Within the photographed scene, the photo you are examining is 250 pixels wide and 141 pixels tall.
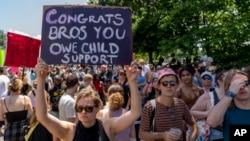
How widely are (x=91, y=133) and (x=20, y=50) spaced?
10.2 ft

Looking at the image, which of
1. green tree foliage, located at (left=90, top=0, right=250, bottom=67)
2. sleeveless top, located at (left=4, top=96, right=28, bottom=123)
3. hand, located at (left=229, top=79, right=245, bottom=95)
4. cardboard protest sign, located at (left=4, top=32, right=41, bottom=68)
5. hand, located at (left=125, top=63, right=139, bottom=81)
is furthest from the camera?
green tree foliage, located at (left=90, top=0, right=250, bottom=67)

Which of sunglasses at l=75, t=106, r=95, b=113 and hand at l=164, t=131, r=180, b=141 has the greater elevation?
sunglasses at l=75, t=106, r=95, b=113

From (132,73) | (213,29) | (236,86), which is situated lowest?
(236,86)

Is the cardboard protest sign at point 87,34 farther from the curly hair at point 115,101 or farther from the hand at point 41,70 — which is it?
the curly hair at point 115,101

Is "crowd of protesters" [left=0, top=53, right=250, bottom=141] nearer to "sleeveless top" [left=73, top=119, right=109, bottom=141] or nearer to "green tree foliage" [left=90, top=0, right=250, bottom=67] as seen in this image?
"sleeveless top" [left=73, top=119, right=109, bottom=141]

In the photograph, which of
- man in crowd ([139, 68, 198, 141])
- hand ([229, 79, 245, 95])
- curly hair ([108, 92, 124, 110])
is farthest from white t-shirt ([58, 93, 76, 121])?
hand ([229, 79, 245, 95])

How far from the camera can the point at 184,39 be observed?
17.2 metres

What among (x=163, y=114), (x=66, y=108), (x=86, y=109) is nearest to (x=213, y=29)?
(x=66, y=108)

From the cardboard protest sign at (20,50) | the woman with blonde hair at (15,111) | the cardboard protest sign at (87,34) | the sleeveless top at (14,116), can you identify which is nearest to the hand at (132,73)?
the cardboard protest sign at (87,34)

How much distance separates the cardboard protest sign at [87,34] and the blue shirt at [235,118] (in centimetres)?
125

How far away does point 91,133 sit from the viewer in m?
3.25

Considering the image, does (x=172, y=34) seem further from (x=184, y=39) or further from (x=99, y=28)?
(x=99, y=28)

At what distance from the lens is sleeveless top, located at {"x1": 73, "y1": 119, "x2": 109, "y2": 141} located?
10.6 feet

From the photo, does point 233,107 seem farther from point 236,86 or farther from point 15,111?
point 15,111
